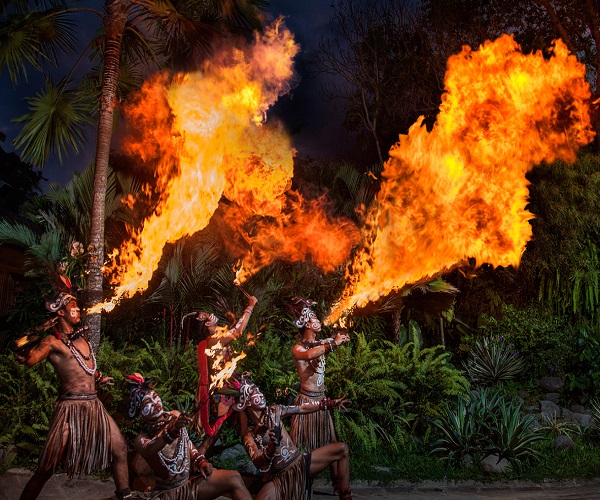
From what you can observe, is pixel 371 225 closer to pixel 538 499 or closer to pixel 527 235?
pixel 527 235

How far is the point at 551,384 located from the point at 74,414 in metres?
9.10

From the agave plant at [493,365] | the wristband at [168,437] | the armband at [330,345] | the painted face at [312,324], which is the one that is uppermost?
the painted face at [312,324]

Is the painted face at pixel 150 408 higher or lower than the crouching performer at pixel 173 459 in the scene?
higher

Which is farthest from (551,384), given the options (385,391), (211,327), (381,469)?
(211,327)

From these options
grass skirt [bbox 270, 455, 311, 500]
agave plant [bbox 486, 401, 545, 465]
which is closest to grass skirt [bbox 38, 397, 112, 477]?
grass skirt [bbox 270, 455, 311, 500]

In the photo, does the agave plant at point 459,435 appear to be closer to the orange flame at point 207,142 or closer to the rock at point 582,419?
the rock at point 582,419

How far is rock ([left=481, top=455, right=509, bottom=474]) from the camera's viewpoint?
23.1 ft

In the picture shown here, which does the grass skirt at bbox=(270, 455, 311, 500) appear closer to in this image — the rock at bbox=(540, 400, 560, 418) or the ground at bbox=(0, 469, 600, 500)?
the ground at bbox=(0, 469, 600, 500)

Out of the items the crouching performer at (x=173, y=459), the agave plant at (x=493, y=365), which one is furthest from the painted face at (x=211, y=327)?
the agave plant at (x=493, y=365)

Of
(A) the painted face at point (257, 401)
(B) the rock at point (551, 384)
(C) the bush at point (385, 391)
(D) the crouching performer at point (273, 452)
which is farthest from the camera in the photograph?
(B) the rock at point (551, 384)

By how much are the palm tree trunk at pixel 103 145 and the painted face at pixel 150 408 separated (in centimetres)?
447

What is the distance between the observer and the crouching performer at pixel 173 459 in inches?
162

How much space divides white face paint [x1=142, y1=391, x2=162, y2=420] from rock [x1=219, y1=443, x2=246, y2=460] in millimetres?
3557

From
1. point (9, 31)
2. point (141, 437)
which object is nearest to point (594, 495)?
point (141, 437)
